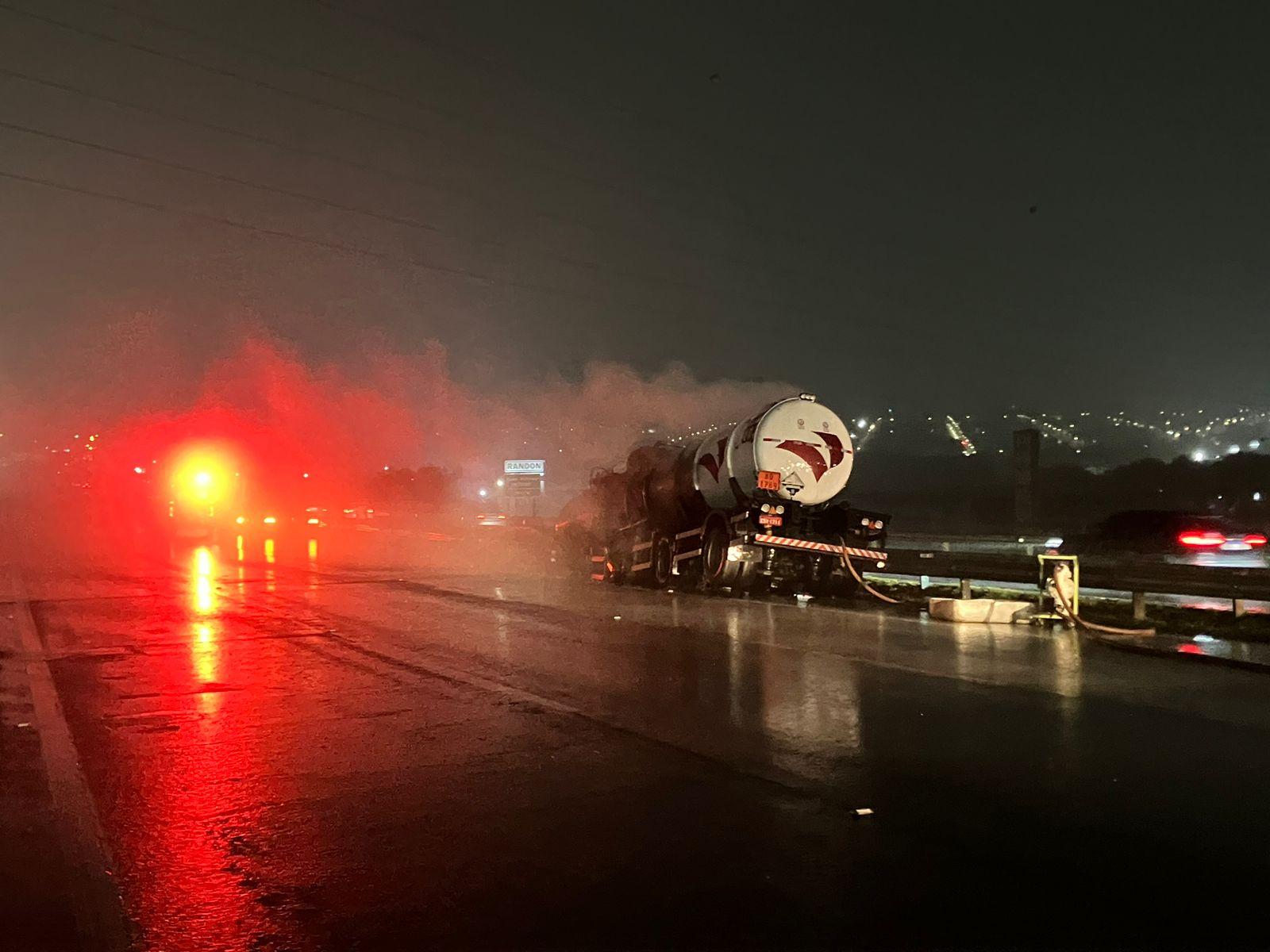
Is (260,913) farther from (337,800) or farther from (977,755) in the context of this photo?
(977,755)

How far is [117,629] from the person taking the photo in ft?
50.7

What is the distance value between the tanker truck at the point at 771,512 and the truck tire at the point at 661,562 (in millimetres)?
22

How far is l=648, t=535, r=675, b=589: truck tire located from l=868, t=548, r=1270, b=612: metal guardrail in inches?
201

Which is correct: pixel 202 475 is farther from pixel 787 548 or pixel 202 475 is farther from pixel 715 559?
pixel 787 548

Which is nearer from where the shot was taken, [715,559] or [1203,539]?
[715,559]

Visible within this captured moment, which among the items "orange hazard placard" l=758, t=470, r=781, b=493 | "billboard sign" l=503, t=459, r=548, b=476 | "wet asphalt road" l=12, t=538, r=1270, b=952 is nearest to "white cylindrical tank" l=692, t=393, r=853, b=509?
"orange hazard placard" l=758, t=470, r=781, b=493

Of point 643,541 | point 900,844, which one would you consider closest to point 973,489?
point 643,541

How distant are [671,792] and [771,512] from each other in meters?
12.7

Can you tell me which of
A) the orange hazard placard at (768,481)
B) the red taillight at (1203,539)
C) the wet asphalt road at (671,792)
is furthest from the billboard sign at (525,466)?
the wet asphalt road at (671,792)

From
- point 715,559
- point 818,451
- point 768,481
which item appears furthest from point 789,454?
point 715,559

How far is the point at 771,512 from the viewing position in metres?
19.3

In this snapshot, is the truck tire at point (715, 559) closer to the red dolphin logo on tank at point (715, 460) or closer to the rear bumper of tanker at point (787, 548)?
the rear bumper of tanker at point (787, 548)

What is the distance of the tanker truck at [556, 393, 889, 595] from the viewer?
64.1 ft

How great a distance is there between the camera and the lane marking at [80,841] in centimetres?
471
